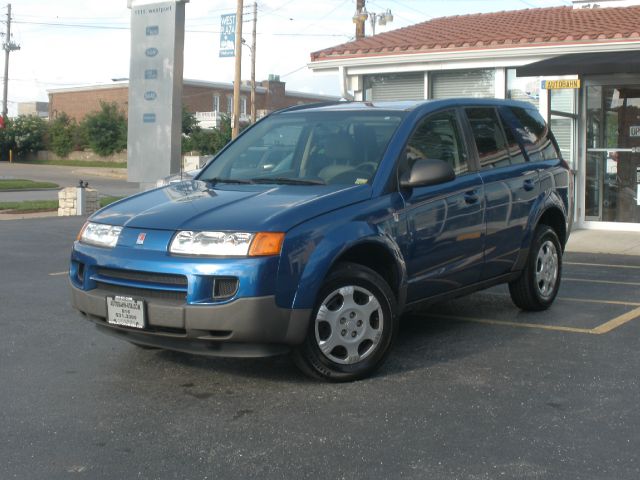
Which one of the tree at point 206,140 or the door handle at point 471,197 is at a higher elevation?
the tree at point 206,140

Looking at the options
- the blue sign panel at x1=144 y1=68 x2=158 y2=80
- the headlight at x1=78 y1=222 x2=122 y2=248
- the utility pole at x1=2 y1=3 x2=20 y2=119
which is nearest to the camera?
the headlight at x1=78 y1=222 x2=122 y2=248

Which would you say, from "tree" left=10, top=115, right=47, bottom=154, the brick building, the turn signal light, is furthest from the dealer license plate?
"tree" left=10, top=115, right=47, bottom=154

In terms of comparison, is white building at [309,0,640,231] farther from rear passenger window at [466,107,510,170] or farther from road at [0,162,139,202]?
road at [0,162,139,202]

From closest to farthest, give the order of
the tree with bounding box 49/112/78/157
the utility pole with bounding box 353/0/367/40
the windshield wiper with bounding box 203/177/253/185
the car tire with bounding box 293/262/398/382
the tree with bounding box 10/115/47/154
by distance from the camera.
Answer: the car tire with bounding box 293/262/398/382, the windshield wiper with bounding box 203/177/253/185, the utility pole with bounding box 353/0/367/40, the tree with bounding box 10/115/47/154, the tree with bounding box 49/112/78/157

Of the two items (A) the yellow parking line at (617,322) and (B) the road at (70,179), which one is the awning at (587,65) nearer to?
(A) the yellow parking line at (617,322)

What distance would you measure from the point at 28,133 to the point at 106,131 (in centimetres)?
714

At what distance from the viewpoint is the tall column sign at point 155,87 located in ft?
60.4

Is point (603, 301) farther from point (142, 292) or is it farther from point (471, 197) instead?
point (142, 292)

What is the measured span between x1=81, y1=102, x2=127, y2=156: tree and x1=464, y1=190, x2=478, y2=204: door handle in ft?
186

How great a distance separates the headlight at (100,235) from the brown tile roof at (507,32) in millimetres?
10970

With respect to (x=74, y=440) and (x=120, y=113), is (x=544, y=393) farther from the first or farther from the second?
(x=120, y=113)

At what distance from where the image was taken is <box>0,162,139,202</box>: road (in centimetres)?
3136

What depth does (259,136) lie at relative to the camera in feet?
22.4

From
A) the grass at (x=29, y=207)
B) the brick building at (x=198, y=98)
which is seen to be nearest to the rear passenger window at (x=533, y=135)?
the grass at (x=29, y=207)
